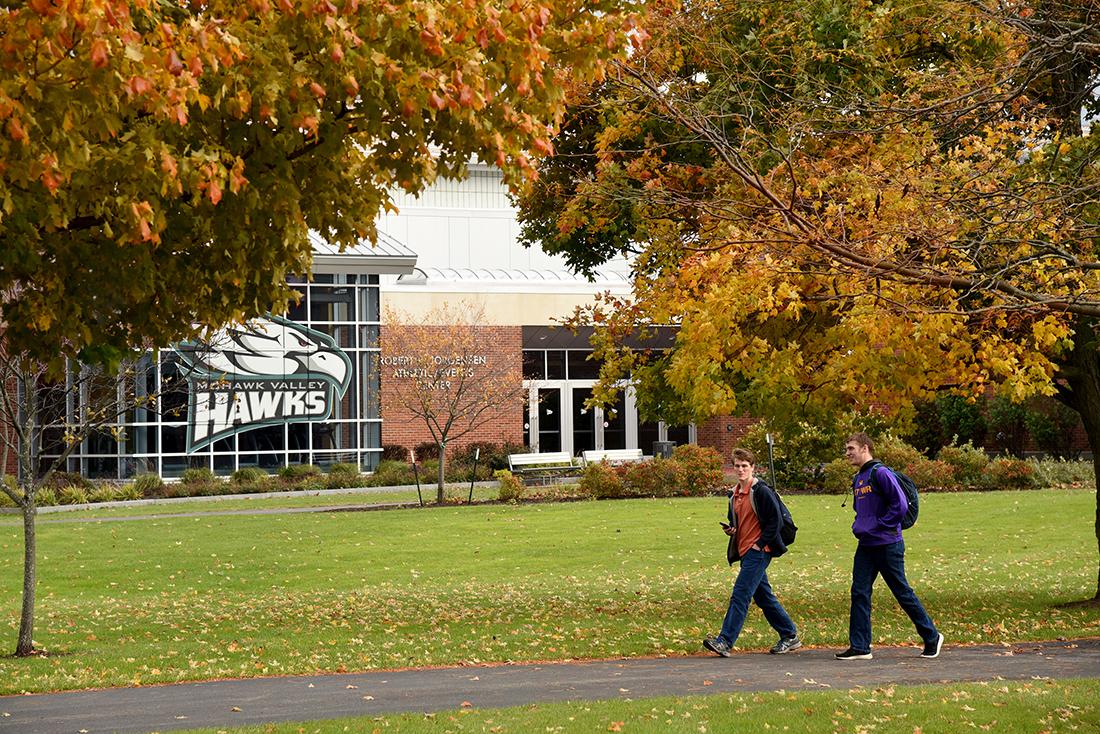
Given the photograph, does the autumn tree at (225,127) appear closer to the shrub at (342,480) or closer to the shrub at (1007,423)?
the shrub at (342,480)

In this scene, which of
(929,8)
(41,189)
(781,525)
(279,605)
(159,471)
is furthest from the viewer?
(159,471)

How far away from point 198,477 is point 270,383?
129 inches

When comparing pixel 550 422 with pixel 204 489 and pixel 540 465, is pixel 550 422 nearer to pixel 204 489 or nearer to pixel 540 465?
pixel 540 465

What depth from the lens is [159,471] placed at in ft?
111

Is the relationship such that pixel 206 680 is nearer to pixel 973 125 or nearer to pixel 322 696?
pixel 322 696

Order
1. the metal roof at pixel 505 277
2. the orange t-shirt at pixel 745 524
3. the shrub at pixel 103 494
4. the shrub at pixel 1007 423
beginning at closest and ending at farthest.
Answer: the orange t-shirt at pixel 745 524
the shrub at pixel 103 494
the shrub at pixel 1007 423
the metal roof at pixel 505 277

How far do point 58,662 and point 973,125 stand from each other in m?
9.17

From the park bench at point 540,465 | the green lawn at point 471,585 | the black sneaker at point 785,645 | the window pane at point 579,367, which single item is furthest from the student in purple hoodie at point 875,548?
the window pane at point 579,367

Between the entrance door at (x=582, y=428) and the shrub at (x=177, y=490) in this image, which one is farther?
the entrance door at (x=582, y=428)

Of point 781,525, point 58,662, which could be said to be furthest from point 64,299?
point 781,525

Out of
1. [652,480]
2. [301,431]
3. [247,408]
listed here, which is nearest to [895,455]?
[652,480]

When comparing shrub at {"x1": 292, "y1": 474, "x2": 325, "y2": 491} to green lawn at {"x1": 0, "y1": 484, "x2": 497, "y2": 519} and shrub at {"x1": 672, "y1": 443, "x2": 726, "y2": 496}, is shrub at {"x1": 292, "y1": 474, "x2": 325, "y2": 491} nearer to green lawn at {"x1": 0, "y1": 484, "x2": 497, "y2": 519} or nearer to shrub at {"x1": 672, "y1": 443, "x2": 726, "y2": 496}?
green lawn at {"x1": 0, "y1": 484, "x2": 497, "y2": 519}

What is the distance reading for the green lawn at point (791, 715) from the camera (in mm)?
7129

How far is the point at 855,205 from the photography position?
10.7 m
